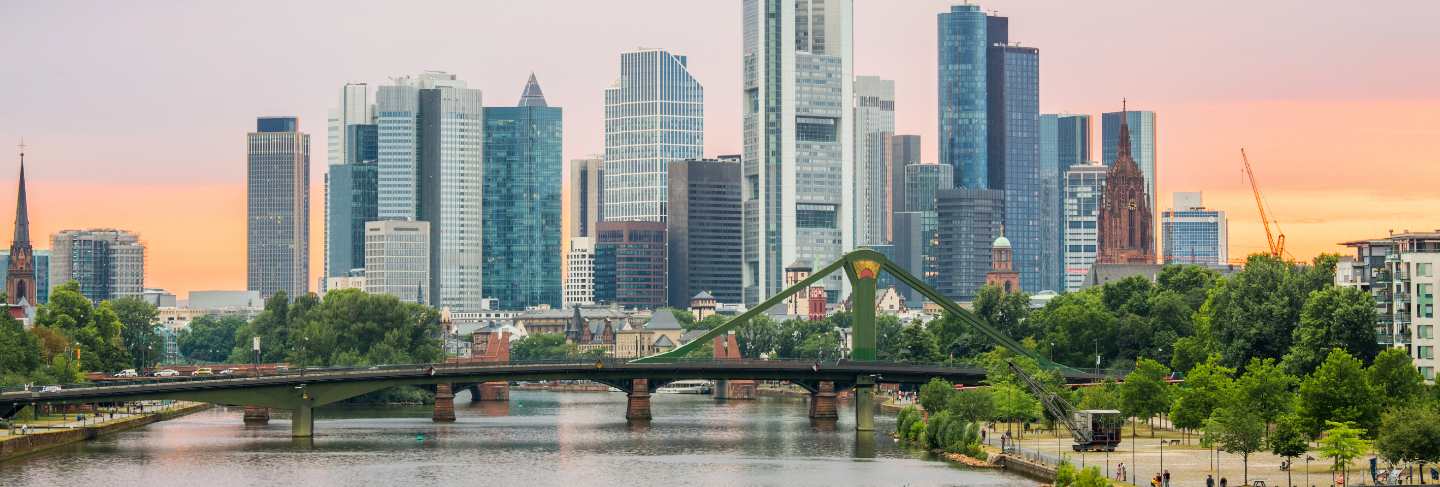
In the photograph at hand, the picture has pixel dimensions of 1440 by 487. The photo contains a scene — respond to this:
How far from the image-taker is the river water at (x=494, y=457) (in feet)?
396

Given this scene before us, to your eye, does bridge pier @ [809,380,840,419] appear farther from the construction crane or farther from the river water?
the construction crane

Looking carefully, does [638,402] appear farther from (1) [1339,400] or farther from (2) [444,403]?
(1) [1339,400]

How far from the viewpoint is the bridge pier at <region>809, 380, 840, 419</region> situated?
609 feet

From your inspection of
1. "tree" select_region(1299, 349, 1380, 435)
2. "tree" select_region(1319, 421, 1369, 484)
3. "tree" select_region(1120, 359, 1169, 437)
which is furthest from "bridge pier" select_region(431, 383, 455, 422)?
"tree" select_region(1319, 421, 1369, 484)

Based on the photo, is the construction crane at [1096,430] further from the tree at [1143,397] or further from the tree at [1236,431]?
the tree at [1236,431]

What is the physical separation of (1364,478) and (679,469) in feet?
124

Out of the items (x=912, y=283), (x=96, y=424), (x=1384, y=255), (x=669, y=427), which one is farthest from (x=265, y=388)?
(x=1384, y=255)

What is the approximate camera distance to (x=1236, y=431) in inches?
4414

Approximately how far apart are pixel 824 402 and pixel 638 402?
1469 cm

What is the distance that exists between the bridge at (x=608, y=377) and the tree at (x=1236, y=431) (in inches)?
1916

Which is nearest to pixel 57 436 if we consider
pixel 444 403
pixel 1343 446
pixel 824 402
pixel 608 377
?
pixel 444 403

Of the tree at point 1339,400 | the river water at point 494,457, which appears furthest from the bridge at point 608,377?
the tree at point 1339,400

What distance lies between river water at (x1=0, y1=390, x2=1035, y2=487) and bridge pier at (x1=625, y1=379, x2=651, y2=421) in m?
3.70

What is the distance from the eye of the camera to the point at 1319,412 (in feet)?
387
